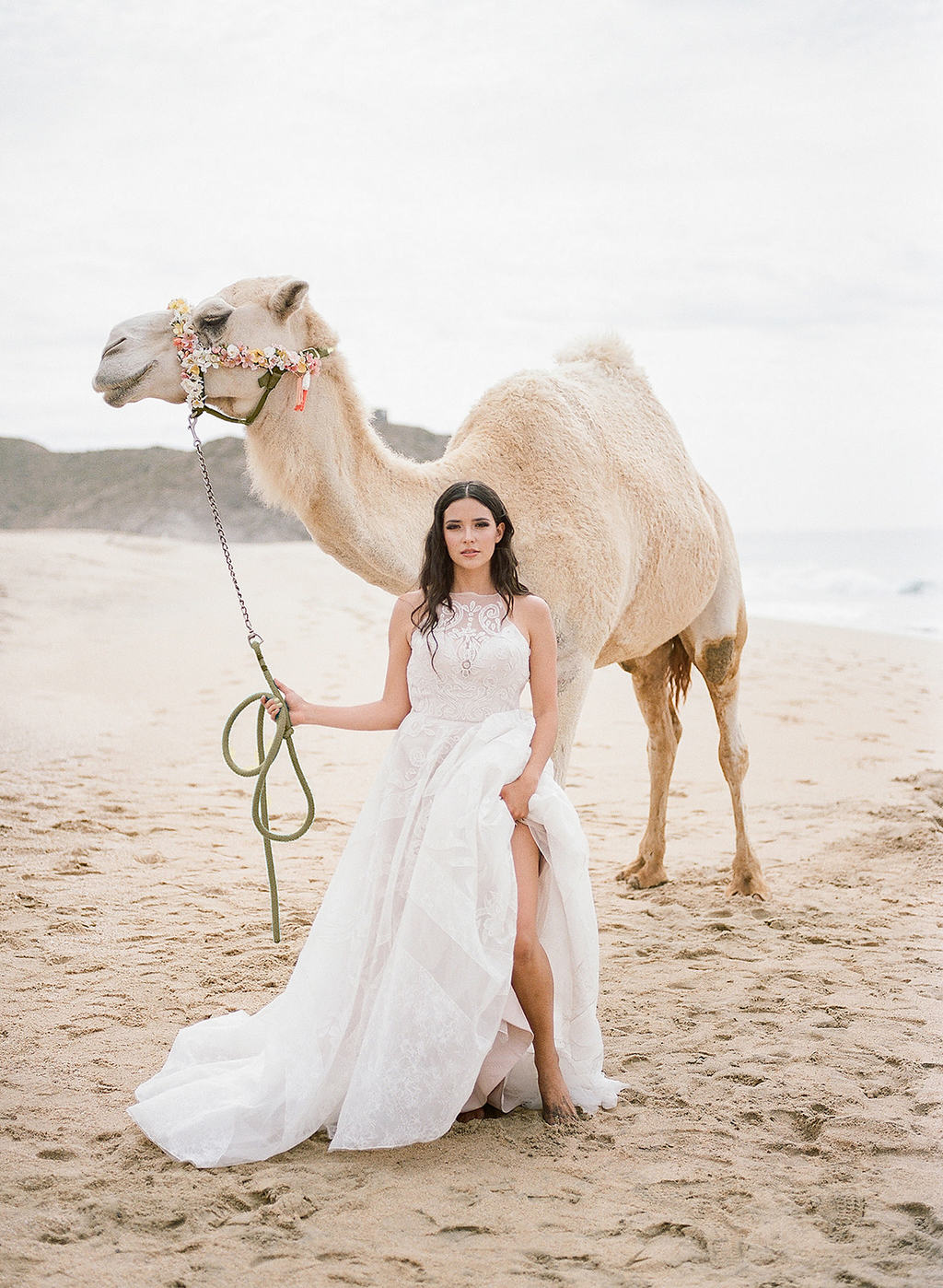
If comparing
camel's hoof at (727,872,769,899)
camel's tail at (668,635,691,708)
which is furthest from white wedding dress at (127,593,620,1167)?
camel's tail at (668,635,691,708)

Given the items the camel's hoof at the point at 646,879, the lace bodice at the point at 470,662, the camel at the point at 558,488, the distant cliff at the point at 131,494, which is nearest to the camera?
the lace bodice at the point at 470,662

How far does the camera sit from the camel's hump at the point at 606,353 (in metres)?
5.56

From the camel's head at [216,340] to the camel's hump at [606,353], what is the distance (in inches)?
72.6

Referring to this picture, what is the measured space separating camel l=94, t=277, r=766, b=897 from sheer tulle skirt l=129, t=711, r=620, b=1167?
1.14 m

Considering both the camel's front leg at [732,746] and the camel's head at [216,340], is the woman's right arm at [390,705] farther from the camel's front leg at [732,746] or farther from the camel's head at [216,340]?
the camel's front leg at [732,746]

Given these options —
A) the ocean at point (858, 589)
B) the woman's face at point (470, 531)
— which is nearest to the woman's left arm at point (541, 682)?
the woman's face at point (470, 531)

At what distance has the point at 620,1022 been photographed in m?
4.05

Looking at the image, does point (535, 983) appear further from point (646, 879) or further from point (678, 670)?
point (678, 670)

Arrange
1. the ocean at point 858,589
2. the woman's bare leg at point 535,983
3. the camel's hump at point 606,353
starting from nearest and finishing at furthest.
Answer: the woman's bare leg at point 535,983, the camel's hump at point 606,353, the ocean at point 858,589

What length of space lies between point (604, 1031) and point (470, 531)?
1.82 m

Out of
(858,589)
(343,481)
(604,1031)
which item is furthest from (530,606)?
(858,589)

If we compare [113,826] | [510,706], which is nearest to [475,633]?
[510,706]

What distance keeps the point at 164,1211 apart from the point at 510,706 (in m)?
1.51

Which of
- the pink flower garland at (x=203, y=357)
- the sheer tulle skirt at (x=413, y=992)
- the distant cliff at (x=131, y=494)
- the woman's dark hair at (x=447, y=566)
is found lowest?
the sheer tulle skirt at (x=413, y=992)
